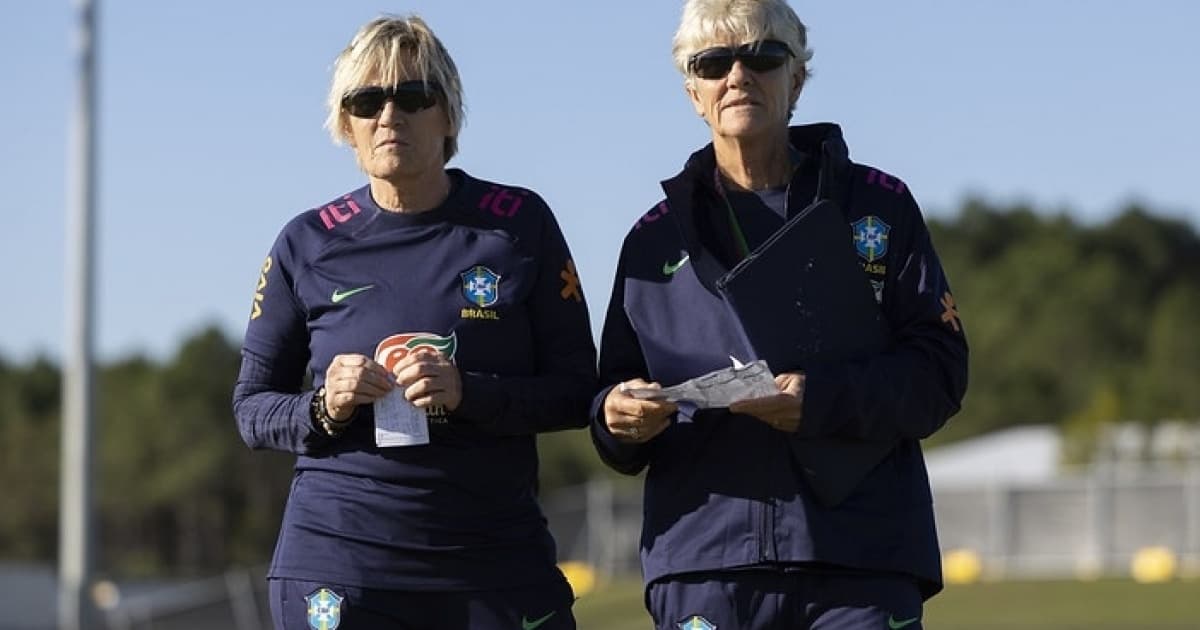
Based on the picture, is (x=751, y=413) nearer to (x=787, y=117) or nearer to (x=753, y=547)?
(x=753, y=547)

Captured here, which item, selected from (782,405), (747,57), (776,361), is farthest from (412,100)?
(782,405)

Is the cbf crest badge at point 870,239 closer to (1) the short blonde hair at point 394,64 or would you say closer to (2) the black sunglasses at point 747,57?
(2) the black sunglasses at point 747,57

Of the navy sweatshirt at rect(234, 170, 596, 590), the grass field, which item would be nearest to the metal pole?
the grass field

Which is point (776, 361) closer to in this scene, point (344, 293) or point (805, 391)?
point (805, 391)

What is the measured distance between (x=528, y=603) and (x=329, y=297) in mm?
898

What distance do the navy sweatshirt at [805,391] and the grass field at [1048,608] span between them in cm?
1454

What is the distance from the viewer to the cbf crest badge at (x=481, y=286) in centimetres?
527

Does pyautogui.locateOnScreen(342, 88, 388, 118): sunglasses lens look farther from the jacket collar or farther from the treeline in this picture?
the treeline

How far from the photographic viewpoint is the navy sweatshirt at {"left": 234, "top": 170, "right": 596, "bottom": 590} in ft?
16.9

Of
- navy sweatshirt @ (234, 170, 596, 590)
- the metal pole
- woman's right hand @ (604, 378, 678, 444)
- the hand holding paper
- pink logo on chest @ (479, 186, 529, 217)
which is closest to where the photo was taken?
the hand holding paper

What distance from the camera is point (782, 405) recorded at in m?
4.82

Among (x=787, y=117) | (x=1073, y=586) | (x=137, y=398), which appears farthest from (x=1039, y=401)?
(x=787, y=117)

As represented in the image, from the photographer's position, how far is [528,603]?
203 inches

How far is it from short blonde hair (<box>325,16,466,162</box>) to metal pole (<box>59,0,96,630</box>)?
1331cm
